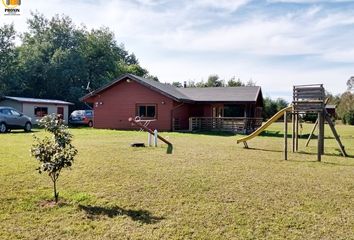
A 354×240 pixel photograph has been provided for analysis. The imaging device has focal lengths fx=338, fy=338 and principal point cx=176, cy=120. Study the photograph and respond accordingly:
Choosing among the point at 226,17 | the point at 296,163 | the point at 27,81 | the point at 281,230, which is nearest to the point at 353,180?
the point at 296,163

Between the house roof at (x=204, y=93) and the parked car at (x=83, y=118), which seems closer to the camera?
the house roof at (x=204, y=93)

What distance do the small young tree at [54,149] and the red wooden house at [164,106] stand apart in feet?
55.8

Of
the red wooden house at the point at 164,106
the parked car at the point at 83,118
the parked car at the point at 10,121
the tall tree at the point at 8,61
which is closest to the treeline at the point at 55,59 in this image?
the tall tree at the point at 8,61

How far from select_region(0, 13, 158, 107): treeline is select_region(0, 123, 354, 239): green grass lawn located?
2804cm

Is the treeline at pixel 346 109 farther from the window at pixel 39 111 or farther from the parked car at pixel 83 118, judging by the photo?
the window at pixel 39 111

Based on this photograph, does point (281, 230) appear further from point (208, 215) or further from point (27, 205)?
point (27, 205)

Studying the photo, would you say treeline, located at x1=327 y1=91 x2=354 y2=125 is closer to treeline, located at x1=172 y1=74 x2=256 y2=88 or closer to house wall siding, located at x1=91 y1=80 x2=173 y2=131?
treeline, located at x1=172 y1=74 x2=256 y2=88

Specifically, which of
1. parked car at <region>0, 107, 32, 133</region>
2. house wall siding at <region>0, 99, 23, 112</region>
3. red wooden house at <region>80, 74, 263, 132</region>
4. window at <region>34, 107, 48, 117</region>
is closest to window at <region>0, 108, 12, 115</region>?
parked car at <region>0, 107, 32, 133</region>

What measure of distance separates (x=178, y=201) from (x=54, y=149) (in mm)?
2336

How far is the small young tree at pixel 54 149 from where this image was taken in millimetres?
5734

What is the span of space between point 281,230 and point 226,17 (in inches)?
400

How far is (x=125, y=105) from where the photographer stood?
25.3 meters

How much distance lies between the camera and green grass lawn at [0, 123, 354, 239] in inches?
188

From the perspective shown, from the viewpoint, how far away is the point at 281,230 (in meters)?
4.78
